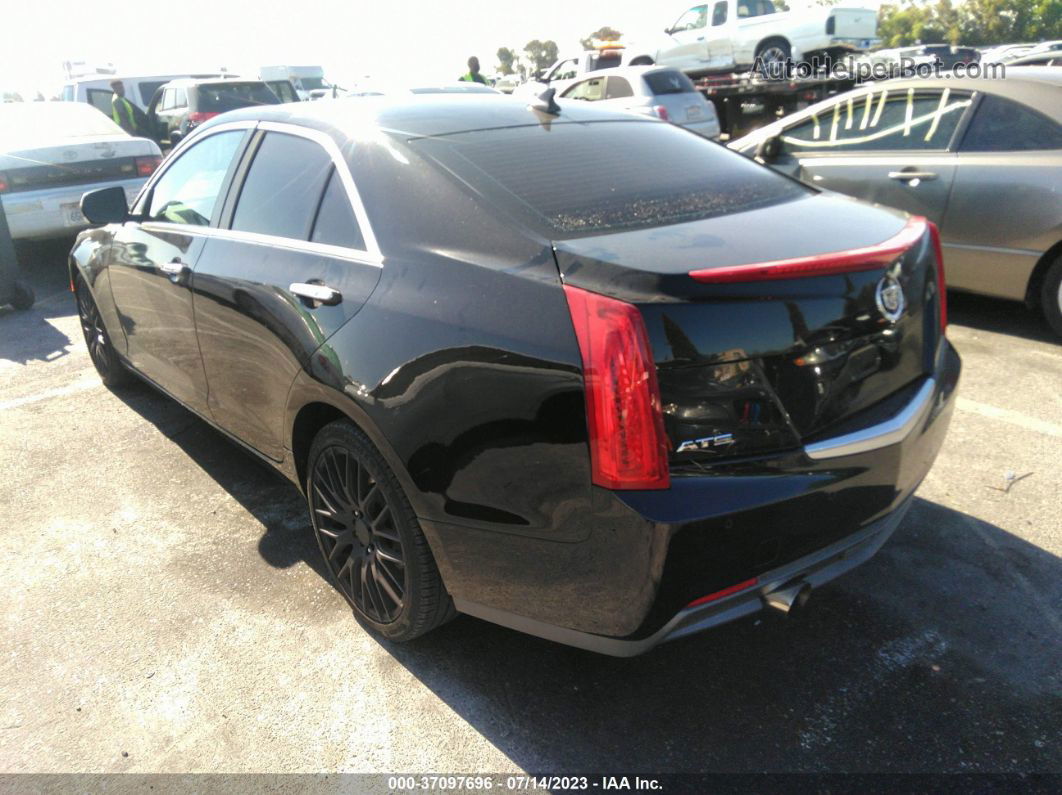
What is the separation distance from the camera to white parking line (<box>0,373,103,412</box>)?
5086mm

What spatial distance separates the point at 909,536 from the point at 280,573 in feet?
7.80

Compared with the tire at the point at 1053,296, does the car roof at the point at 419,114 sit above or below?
above

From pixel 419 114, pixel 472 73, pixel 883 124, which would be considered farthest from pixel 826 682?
pixel 472 73

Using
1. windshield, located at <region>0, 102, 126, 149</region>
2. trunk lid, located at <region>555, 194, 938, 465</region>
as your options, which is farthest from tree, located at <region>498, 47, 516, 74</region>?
trunk lid, located at <region>555, 194, 938, 465</region>

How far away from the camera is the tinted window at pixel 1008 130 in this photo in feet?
16.6

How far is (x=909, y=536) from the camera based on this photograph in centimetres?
322

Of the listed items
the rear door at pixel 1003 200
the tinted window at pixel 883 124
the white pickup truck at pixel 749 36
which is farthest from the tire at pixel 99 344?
the white pickup truck at pixel 749 36

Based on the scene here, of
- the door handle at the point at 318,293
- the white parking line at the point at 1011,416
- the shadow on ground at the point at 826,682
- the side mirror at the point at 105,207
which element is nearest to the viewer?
the shadow on ground at the point at 826,682

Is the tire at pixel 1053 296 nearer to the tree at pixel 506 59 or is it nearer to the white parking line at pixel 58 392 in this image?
the white parking line at pixel 58 392

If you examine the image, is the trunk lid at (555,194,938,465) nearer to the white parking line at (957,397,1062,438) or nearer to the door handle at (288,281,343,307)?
the door handle at (288,281,343,307)

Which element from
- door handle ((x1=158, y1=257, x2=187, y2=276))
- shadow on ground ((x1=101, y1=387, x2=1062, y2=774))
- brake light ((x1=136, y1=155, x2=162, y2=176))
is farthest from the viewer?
brake light ((x1=136, y1=155, x2=162, y2=176))

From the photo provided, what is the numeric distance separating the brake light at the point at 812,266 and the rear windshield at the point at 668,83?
11333 mm

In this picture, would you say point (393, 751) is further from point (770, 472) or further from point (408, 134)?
point (408, 134)

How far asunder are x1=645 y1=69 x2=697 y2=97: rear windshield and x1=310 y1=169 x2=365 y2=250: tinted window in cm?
1096
